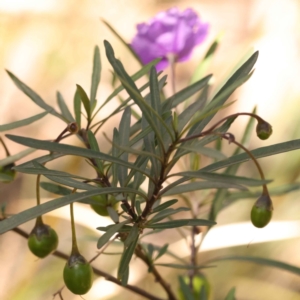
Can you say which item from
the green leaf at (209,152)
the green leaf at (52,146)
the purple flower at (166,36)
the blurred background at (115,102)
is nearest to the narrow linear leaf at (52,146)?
the green leaf at (52,146)

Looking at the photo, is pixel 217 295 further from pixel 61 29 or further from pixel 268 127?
pixel 61 29

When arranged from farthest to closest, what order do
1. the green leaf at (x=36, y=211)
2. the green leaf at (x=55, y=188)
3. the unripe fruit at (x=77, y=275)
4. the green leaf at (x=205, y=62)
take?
the green leaf at (x=205, y=62) → the green leaf at (x=55, y=188) → the unripe fruit at (x=77, y=275) → the green leaf at (x=36, y=211)

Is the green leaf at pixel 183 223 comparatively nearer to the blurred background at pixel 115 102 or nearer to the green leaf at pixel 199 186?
the green leaf at pixel 199 186

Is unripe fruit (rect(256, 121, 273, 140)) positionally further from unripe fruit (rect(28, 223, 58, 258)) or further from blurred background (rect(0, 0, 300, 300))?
blurred background (rect(0, 0, 300, 300))

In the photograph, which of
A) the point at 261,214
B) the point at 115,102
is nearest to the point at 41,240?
the point at 261,214

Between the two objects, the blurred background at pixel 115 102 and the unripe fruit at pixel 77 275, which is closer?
the unripe fruit at pixel 77 275

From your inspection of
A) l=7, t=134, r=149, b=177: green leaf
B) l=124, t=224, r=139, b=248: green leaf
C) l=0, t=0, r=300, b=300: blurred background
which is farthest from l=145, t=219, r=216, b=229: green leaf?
l=0, t=0, r=300, b=300: blurred background

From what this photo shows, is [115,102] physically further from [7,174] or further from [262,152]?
[262,152]
